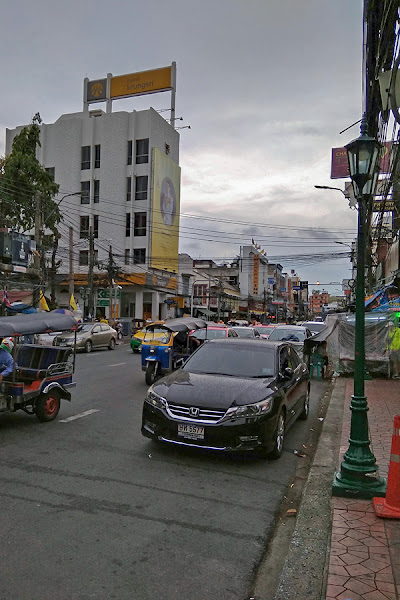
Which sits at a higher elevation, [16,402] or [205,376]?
[205,376]

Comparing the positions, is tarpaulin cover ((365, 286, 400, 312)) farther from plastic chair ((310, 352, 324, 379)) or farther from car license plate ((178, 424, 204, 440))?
car license plate ((178, 424, 204, 440))

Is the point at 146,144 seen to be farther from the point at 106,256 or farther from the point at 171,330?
the point at 171,330

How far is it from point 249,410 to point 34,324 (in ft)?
12.2

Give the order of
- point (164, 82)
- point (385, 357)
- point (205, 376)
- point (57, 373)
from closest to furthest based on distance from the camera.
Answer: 1. point (205, 376)
2. point (57, 373)
3. point (385, 357)
4. point (164, 82)

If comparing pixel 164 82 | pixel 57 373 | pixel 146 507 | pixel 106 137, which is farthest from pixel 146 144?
pixel 146 507

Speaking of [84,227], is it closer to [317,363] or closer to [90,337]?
[90,337]

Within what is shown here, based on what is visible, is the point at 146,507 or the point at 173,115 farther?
the point at 173,115

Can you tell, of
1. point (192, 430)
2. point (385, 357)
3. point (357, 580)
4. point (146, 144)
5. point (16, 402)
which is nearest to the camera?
point (357, 580)

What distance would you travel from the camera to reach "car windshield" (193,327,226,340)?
1645cm

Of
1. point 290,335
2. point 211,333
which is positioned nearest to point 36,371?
point 211,333

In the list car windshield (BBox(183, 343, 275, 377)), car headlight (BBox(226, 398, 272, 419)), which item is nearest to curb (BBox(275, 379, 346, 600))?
car headlight (BBox(226, 398, 272, 419))

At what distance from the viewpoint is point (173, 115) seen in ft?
173

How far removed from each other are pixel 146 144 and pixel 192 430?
149 feet

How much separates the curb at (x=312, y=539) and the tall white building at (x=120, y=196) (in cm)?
4044
